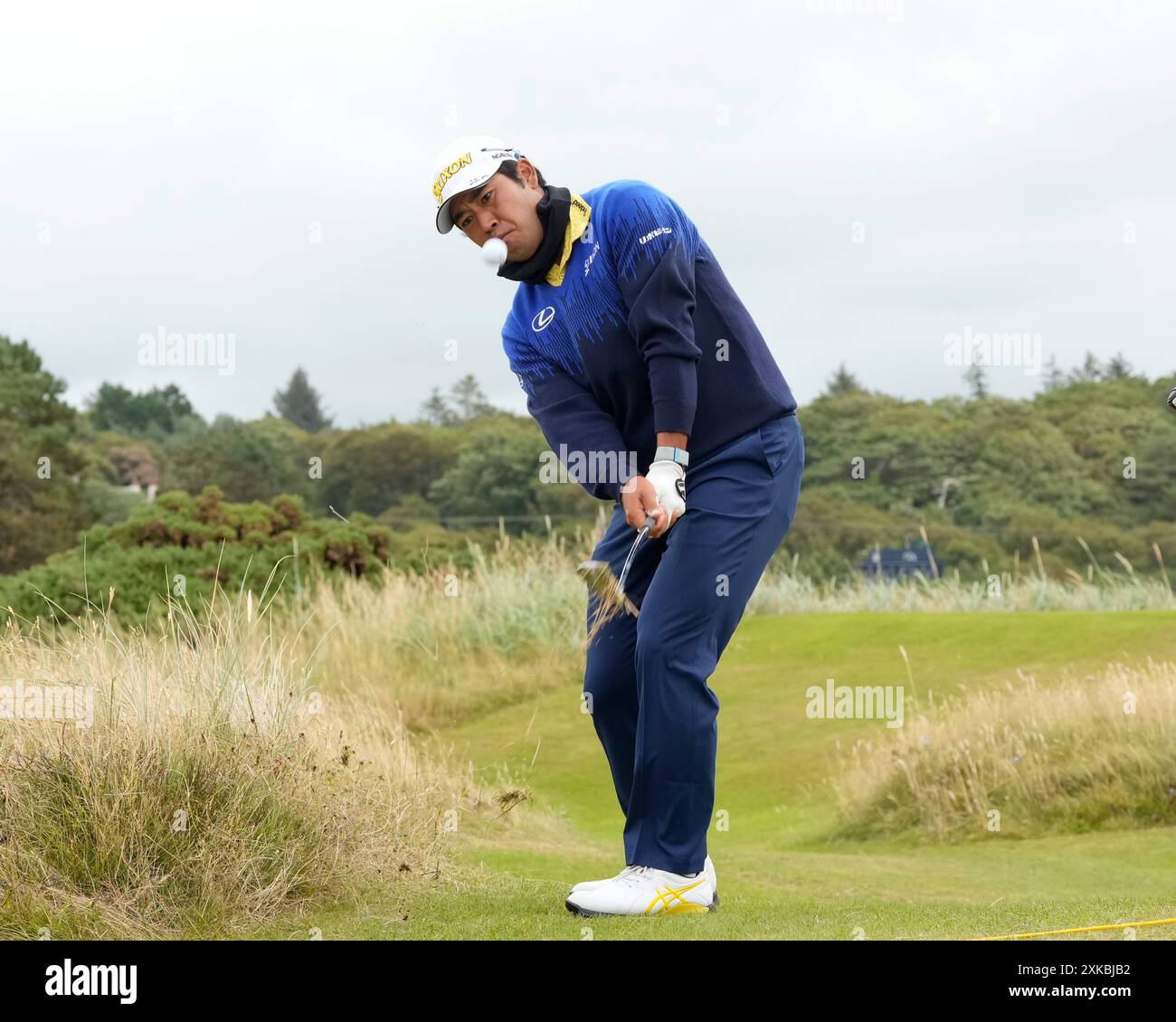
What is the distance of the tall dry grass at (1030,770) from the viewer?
26.5 ft

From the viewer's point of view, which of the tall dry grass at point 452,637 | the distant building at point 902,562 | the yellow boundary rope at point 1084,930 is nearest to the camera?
the yellow boundary rope at point 1084,930

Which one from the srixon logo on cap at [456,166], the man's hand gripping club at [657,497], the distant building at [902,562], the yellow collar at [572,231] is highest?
the srixon logo on cap at [456,166]

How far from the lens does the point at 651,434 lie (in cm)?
460

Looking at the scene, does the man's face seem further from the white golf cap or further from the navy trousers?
the navy trousers

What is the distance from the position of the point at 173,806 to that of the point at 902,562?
2239cm

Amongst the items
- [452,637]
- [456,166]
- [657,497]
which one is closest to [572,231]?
[456,166]

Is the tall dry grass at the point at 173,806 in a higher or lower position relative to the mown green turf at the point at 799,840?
higher

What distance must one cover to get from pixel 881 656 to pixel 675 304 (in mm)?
8956

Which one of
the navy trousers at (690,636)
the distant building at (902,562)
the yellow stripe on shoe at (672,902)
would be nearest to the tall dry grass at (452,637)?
the navy trousers at (690,636)

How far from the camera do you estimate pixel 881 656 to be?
1274cm

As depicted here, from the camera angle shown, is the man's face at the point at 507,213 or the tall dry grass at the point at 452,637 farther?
the tall dry grass at the point at 452,637

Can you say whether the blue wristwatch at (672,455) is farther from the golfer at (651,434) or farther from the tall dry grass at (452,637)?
the tall dry grass at (452,637)

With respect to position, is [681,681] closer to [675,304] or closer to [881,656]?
[675,304]
